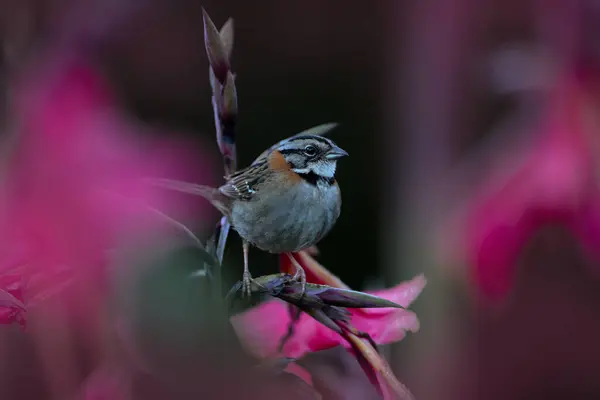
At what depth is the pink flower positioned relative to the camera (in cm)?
44

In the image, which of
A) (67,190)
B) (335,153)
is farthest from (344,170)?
(67,190)

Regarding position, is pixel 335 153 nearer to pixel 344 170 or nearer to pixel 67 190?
pixel 344 170

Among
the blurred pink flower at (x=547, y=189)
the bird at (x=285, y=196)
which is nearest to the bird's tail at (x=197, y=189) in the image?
the bird at (x=285, y=196)

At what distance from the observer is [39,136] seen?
44 centimetres

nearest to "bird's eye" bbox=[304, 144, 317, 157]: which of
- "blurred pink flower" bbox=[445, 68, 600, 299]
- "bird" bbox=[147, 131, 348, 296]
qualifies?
"bird" bbox=[147, 131, 348, 296]

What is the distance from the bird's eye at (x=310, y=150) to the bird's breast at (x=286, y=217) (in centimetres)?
2

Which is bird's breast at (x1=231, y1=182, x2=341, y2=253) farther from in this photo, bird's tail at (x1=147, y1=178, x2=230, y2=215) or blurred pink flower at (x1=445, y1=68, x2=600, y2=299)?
blurred pink flower at (x1=445, y1=68, x2=600, y2=299)

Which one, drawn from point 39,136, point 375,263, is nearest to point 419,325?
point 375,263

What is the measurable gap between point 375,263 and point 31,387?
23 centimetres

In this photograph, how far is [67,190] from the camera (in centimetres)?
44

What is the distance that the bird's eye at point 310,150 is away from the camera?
0.42 metres

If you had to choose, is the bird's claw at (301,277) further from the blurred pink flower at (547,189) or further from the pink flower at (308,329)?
the blurred pink flower at (547,189)

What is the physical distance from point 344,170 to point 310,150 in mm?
46

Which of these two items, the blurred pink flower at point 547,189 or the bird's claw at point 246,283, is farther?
the blurred pink flower at point 547,189
